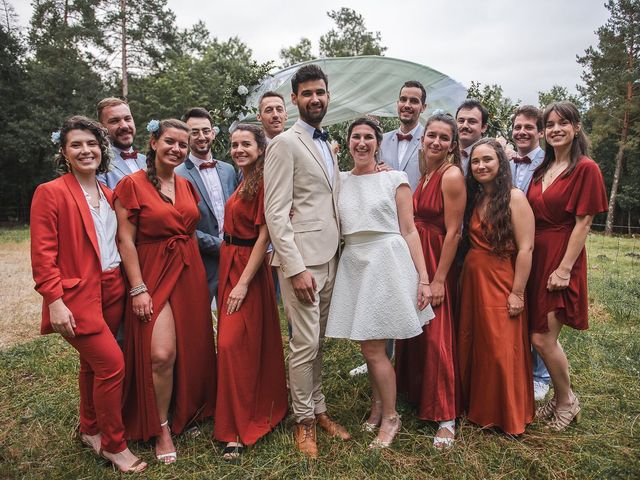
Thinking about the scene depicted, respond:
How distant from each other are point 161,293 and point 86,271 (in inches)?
19.3

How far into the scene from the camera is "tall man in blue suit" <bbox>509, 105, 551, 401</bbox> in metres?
3.99

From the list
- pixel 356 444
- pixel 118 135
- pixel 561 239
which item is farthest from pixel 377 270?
pixel 118 135

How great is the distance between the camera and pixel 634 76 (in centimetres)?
2272

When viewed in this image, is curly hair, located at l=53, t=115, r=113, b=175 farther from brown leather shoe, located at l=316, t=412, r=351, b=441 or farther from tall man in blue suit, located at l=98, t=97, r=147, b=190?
brown leather shoe, located at l=316, t=412, r=351, b=441

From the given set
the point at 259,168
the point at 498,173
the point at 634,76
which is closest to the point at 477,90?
the point at 498,173

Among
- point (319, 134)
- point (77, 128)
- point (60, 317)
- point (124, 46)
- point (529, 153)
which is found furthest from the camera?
point (124, 46)

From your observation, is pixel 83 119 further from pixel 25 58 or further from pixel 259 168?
pixel 25 58

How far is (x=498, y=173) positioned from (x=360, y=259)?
1.17 metres

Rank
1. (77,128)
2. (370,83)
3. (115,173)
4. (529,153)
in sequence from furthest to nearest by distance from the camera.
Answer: (370,83), (529,153), (115,173), (77,128)

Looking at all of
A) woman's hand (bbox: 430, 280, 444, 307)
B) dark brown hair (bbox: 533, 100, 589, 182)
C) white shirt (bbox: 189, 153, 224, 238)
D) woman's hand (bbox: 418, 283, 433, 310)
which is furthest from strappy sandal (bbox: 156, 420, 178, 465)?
dark brown hair (bbox: 533, 100, 589, 182)

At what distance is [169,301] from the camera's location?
10.3 ft

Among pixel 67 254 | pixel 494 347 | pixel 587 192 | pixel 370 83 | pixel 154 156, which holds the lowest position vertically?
pixel 494 347

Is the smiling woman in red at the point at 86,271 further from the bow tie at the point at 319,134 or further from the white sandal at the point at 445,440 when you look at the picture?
the white sandal at the point at 445,440

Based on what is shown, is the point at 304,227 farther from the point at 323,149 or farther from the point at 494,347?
the point at 494,347
